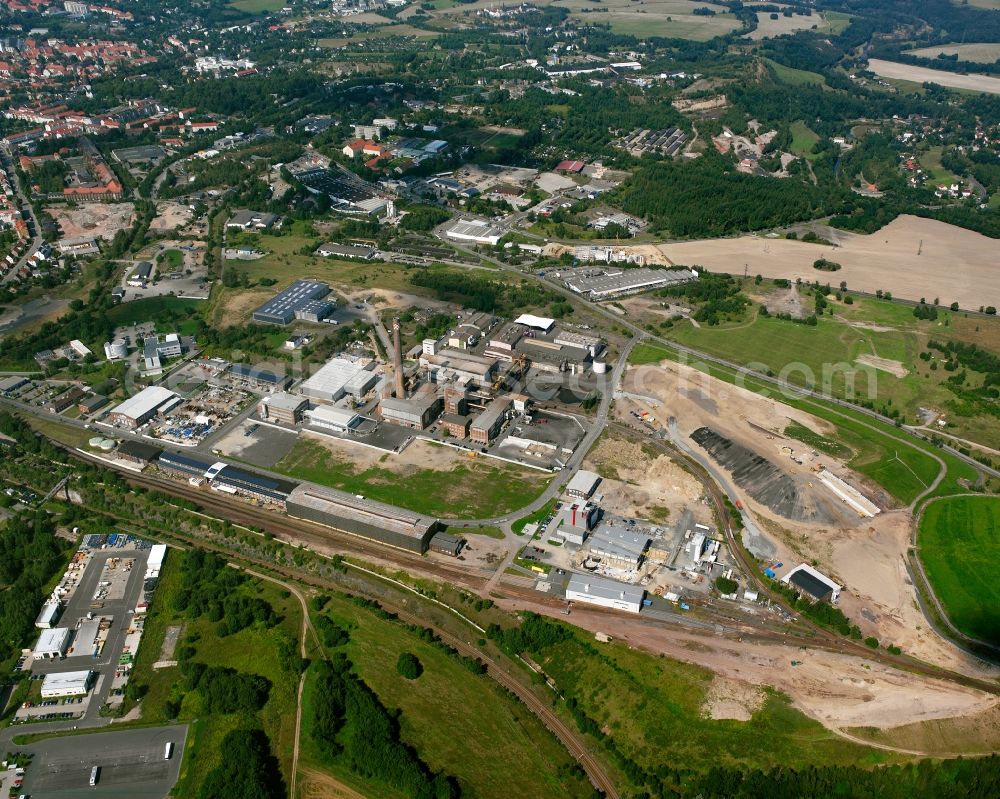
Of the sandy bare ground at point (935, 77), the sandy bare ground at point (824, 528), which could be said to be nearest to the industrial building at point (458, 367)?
the sandy bare ground at point (824, 528)

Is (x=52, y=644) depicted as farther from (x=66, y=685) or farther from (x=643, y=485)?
(x=643, y=485)

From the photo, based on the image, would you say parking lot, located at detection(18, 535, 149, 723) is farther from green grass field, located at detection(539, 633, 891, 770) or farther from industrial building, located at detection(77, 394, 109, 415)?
green grass field, located at detection(539, 633, 891, 770)

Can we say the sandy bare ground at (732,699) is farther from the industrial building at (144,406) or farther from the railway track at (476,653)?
the industrial building at (144,406)

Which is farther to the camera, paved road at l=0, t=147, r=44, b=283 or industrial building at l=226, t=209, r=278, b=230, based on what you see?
industrial building at l=226, t=209, r=278, b=230

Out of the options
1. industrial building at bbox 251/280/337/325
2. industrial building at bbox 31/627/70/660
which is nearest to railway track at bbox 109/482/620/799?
industrial building at bbox 31/627/70/660

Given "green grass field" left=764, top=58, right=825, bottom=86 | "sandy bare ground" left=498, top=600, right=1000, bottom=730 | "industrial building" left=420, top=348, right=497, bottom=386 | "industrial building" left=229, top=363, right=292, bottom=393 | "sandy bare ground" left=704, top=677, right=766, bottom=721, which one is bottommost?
"sandy bare ground" left=498, top=600, right=1000, bottom=730

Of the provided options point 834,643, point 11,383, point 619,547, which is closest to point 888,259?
point 834,643
